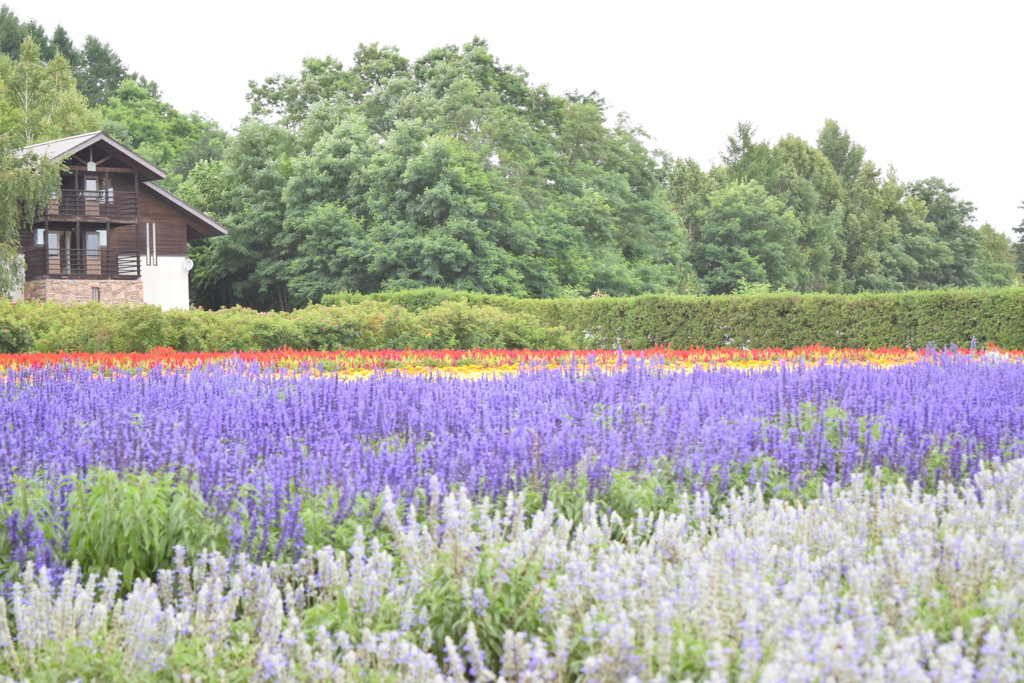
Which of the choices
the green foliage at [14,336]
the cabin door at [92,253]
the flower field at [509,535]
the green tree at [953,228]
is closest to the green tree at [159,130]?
the cabin door at [92,253]

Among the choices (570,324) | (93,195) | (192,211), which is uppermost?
(93,195)

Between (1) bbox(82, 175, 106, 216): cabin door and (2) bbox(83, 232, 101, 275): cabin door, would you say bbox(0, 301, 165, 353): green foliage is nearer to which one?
(1) bbox(82, 175, 106, 216): cabin door

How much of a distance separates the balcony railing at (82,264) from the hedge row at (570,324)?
18856 mm

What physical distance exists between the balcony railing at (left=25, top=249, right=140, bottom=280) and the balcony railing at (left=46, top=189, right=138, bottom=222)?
1.42 m

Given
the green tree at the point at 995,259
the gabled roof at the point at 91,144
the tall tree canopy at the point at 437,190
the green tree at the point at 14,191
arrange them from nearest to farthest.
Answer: the green tree at the point at 14,191 → the tall tree canopy at the point at 437,190 → the gabled roof at the point at 91,144 → the green tree at the point at 995,259

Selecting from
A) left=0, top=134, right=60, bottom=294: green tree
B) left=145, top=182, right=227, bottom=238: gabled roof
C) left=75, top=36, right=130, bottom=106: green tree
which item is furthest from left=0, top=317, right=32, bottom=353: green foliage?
left=75, top=36, right=130, bottom=106: green tree

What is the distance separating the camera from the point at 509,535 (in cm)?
445

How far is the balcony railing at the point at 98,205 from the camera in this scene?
38.5 meters

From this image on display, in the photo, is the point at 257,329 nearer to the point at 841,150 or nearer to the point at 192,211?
the point at 192,211

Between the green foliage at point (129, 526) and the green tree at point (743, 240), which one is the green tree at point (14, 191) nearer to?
the green foliage at point (129, 526)

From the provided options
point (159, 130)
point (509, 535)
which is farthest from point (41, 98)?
point (509, 535)

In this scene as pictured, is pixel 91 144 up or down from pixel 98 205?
up

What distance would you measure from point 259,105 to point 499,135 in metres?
18.3

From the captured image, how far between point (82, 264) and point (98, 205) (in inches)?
99.4
